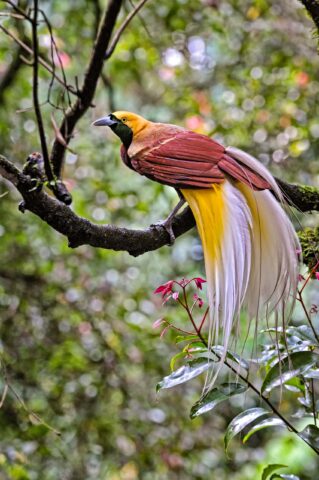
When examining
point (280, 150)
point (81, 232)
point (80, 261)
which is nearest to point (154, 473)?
point (80, 261)

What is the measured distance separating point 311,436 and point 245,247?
12.2 inches

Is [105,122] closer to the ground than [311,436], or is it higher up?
higher up

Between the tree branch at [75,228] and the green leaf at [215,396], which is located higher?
the tree branch at [75,228]

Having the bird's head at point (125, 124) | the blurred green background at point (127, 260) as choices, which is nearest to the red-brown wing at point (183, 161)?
the bird's head at point (125, 124)

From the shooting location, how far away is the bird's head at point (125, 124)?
1269mm

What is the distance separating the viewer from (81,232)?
0.91 meters

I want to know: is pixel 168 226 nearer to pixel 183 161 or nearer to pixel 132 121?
pixel 183 161

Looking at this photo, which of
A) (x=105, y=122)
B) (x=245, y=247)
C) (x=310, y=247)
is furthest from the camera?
(x=105, y=122)

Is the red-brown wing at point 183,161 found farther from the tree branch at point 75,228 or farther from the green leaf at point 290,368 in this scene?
the green leaf at point 290,368

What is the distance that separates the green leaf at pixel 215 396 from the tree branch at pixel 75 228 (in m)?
0.26

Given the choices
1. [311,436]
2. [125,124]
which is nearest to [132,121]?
[125,124]

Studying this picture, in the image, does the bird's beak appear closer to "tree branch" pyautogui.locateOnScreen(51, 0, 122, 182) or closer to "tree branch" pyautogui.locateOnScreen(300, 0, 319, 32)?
"tree branch" pyautogui.locateOnScreen(51, 0, 122, 182)

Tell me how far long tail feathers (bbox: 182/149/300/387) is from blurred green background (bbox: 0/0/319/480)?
3.33 ft

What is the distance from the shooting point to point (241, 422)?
0.93m
